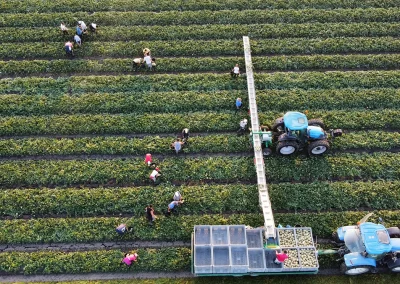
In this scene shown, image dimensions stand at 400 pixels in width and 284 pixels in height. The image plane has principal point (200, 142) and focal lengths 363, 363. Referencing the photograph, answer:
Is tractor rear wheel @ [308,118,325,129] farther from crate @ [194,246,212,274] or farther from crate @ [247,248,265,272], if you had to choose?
crate @ [194,246,212,274]

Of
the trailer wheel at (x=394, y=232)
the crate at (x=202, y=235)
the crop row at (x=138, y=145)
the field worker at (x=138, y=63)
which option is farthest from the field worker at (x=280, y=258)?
the field worker at (x=138, y=63)

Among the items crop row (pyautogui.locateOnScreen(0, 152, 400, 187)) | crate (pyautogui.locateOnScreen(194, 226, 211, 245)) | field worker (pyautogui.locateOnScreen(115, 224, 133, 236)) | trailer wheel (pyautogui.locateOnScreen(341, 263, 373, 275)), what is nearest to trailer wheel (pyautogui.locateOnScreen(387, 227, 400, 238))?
trailer wheel (pyautogui.locateOnScreen(341, 263, 373, 275))

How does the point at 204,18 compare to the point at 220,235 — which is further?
the point at 204,18

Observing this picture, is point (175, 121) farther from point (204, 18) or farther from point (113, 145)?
point (204, 18)

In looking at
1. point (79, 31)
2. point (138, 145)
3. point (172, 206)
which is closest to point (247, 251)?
point (172, 206)

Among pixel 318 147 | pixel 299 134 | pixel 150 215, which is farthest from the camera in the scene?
pixel 318 147

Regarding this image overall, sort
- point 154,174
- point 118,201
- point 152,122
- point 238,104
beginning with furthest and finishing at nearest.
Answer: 1. point 238,104
2. point 152,122
3. point 154,174
4. point 118,201
